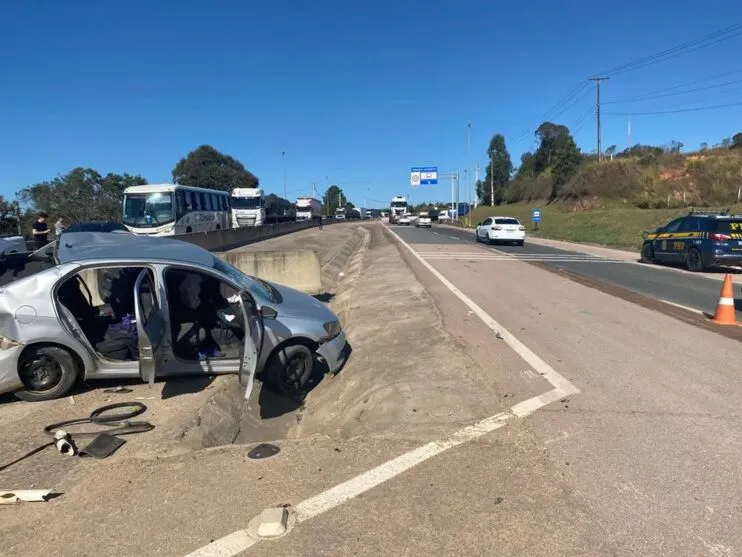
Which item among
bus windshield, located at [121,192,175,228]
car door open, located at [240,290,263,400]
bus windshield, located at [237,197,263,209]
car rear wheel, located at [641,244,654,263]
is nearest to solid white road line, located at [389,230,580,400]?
car door open, located at [240,290,263,400]

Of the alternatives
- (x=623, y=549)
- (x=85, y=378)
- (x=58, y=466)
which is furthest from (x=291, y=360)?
(x=623, y=549)

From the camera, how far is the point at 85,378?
5.71 m

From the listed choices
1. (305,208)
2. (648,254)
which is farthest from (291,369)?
(305,208)

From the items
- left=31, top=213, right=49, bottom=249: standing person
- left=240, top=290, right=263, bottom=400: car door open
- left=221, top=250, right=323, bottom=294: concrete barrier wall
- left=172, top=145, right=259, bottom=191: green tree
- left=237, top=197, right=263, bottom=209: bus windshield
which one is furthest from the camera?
left=172, top=145, right=259, bottom=191: green tree

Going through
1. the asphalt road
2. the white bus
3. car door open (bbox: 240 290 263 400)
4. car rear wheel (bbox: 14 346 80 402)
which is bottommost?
the asphalt road

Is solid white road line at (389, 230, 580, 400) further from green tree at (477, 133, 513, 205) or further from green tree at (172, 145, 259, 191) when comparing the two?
green tree at (477, 133, 513, 205)

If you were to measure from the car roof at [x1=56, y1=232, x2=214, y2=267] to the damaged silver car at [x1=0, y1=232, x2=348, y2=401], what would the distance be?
1 cm

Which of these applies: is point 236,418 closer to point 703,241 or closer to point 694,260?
point 703,241

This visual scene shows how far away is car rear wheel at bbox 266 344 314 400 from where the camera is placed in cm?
623

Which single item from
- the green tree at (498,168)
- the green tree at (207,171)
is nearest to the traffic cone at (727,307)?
the green tree at (207,171)

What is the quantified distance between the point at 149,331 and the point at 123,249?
4.11 feet

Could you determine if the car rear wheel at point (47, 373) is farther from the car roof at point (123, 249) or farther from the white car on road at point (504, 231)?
the white car on road at point (504, 231)

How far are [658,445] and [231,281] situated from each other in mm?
4367

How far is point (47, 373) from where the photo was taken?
18.4 ft
